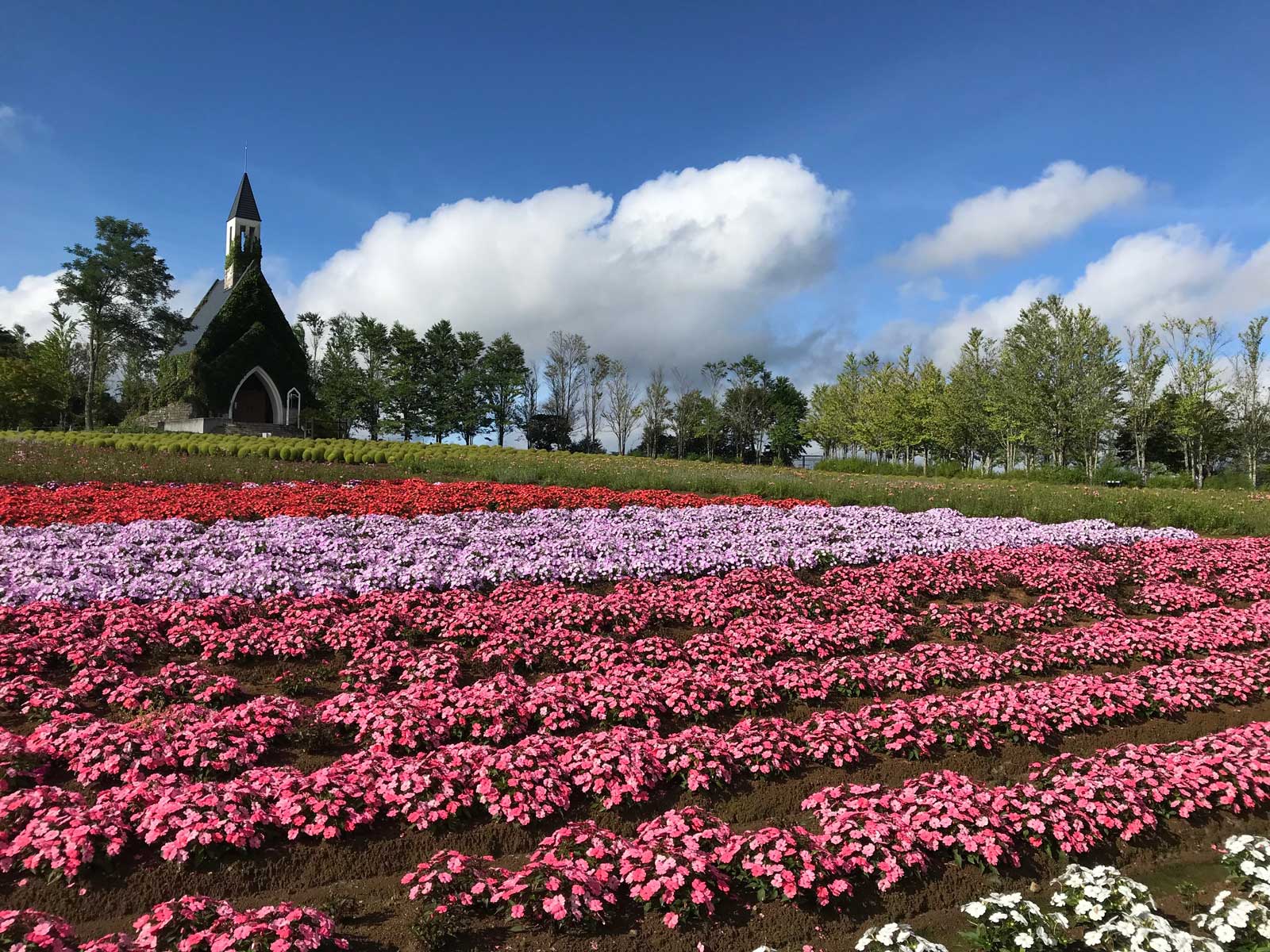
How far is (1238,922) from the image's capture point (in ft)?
10.4

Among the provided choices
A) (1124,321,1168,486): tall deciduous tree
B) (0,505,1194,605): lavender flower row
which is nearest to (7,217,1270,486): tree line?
(1124,321,1168,486): tall deciduous tree

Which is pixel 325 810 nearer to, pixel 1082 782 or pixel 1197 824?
pixel 1082 782

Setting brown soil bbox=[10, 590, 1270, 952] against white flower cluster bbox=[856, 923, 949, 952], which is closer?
white flower cluster bbox=[856, 923, 949, 952]

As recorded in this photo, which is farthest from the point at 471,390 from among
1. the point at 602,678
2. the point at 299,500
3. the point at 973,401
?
the point at 602,678

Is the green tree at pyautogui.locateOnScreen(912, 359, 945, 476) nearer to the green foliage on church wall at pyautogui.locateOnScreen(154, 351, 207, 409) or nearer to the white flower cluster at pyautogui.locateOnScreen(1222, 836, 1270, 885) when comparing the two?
the white flower cluster at pyautogui.locateOnScreen(1222, 836, 1270, 885)

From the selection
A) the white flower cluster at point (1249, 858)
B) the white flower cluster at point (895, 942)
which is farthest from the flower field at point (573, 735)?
the white flower cluster at point (1249, 858)

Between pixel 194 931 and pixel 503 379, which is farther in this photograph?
pixel 503 379

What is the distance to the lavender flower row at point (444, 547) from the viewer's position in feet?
24.2

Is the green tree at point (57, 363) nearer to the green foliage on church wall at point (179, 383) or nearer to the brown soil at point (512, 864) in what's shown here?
the green foliage on church wall at point (179, 383)

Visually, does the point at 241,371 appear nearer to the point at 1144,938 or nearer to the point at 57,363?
the point at 57,363

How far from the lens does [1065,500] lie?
1683 cm

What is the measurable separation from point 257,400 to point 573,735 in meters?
50.3

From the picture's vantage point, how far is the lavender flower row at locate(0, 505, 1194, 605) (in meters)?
7.36

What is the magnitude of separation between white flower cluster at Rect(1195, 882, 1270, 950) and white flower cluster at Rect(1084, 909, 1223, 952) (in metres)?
0.19
